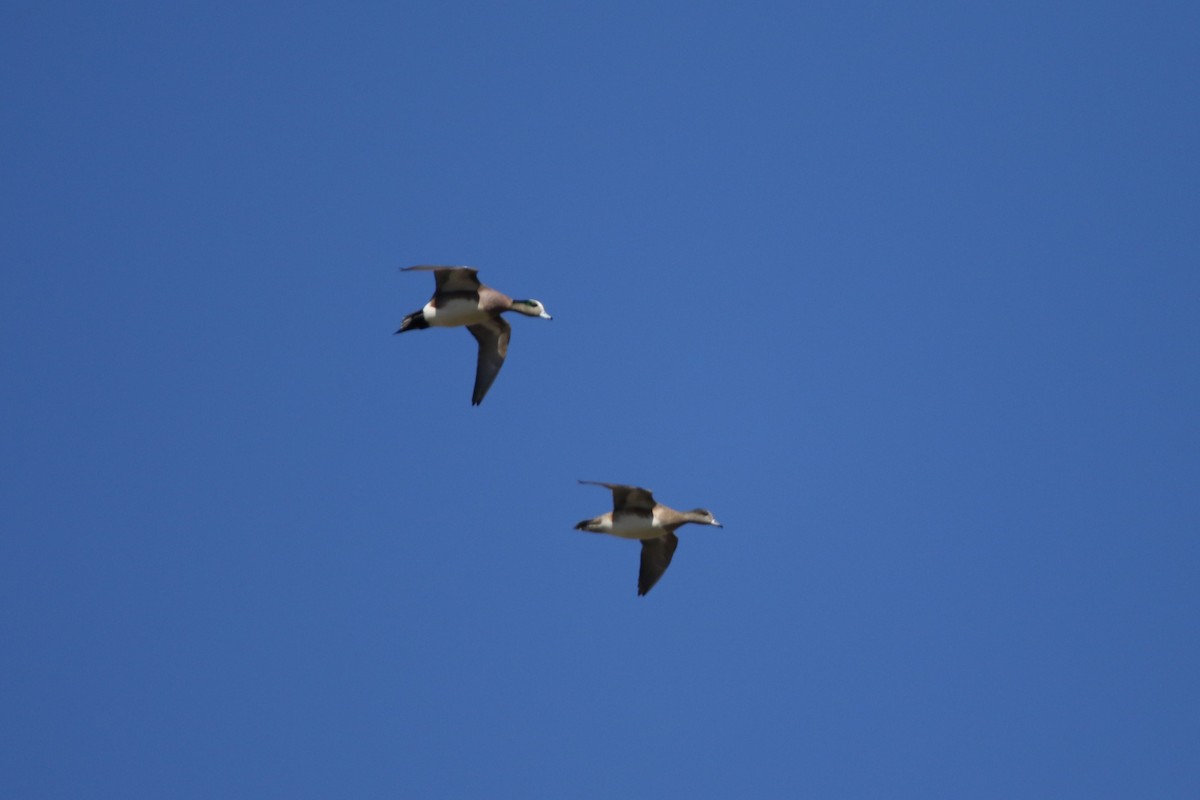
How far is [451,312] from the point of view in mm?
29219

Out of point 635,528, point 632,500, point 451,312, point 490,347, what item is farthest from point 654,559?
point 451,312

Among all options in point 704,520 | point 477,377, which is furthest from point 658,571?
point 477,377

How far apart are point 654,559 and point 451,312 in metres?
5.47

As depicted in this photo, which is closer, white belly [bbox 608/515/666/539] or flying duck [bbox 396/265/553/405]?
white belly [bbox 608/515/666/539]

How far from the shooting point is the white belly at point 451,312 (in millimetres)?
29141

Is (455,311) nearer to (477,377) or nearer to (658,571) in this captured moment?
(477,377)

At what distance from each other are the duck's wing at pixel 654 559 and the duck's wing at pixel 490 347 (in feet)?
12.8

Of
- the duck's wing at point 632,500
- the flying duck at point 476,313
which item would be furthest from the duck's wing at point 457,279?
the duck's wing at point 632,500

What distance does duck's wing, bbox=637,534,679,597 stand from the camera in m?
29.1

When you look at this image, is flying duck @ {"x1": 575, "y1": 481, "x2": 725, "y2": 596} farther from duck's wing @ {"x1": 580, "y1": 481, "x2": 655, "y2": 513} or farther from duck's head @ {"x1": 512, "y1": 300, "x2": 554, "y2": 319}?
duck's head @ {"x1": 512, "y1": 300, "x2": 554, "y2": 319}

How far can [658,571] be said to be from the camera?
29156 mm

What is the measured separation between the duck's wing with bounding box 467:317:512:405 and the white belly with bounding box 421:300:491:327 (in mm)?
514

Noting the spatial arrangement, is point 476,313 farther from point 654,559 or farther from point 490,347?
point 654,559

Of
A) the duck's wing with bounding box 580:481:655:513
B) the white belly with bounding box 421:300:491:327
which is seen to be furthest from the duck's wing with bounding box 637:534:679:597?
the white belly with bounding box 421:300:491:327
